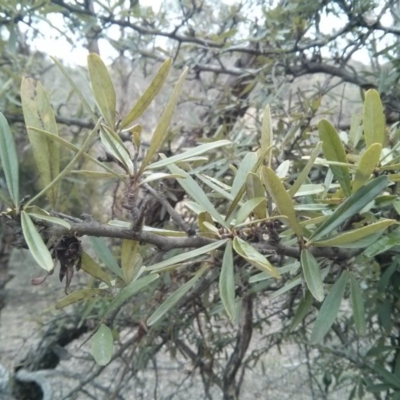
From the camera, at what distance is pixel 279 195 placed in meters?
0.28

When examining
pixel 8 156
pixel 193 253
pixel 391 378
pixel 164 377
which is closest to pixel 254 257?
pixel 193 253

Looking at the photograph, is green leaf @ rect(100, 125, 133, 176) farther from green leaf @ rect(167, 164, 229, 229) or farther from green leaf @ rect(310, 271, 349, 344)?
green leaf @ rect(310, 271, 349, 344)

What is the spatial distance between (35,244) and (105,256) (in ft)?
0.35

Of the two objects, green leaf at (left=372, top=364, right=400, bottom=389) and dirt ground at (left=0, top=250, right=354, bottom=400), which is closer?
green leaf at (left=372, top=364, right=400, bottom=389)

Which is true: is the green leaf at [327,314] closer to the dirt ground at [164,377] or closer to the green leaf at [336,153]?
the green leaf at [336,153]

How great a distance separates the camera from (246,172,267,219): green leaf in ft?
0.95

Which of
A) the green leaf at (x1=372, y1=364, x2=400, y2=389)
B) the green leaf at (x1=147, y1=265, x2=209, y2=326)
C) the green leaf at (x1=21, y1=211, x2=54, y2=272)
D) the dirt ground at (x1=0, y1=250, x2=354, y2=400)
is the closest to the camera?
the green leaf at (x1=21, y1=211, x2=54, y2=272)

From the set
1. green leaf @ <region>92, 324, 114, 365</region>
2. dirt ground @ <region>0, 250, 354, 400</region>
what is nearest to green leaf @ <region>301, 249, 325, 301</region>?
green leaf @ <region>92, 324, 114, 365</region>

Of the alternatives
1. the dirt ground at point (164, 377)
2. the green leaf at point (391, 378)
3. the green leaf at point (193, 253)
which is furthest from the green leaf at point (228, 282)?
the dirt ground at point (164, 377)

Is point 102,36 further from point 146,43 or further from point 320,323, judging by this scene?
point 320,323

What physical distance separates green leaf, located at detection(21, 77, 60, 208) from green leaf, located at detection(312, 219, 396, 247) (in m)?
0.15

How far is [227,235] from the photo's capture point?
0.96 ft

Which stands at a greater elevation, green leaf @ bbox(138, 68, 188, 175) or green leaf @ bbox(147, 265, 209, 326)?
green leaf @ bbox(138, 68, 188, 175)

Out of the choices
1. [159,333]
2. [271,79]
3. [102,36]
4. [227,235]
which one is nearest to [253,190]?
[227,235]
